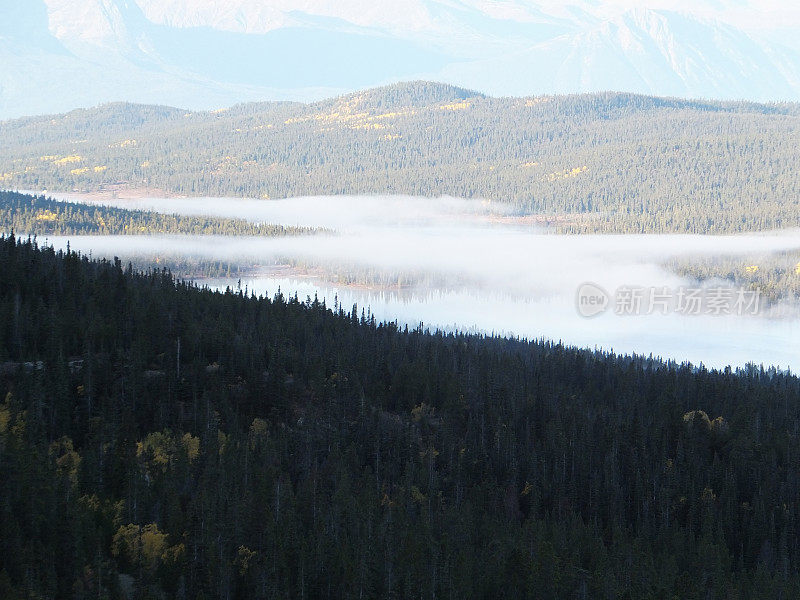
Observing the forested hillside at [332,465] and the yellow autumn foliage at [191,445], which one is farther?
the yellow autumn foliage at [191,445]

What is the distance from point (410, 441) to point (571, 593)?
50780 millimetres

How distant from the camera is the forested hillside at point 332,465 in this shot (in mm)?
98812

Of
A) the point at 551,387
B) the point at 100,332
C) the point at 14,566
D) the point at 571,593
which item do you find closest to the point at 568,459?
the point at 551,387

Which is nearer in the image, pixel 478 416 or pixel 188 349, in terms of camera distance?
pixel 188 349

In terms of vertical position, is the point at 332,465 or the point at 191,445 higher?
the point at 191,445

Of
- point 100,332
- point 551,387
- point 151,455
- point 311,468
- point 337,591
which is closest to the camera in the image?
point 337,591

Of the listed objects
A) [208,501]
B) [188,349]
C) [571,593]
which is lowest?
[571,593]

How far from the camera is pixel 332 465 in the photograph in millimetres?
134250

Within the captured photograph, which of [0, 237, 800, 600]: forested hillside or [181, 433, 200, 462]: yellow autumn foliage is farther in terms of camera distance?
[181, 433, 200, 462]: yellow autumn foliage

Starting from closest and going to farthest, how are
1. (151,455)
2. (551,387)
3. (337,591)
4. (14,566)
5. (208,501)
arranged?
(14,566)
(337,591)
(208,501)
(151,455)
(551,387)

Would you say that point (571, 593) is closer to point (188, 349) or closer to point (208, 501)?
point (208, 501)

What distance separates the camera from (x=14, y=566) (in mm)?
88125

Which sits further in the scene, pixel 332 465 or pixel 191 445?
pixel 332 465

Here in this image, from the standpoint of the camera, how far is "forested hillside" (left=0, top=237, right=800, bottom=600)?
9881cm
